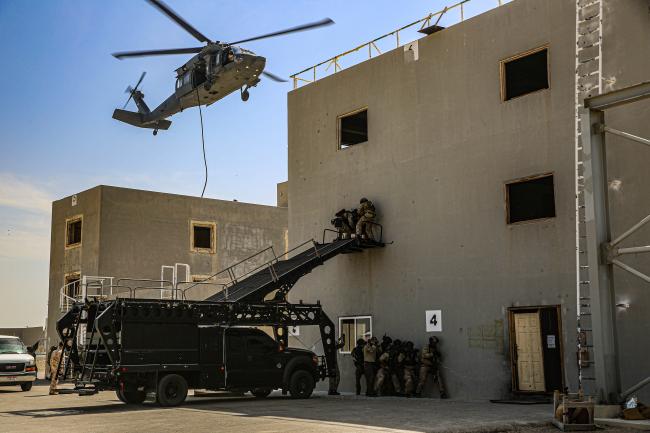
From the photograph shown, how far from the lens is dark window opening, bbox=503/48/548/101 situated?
762 inches

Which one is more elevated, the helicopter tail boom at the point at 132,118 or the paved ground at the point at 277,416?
the helicopter tail boom at the point at 132,118

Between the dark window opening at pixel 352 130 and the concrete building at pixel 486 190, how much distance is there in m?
0.11

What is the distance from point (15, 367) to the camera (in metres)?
25.5

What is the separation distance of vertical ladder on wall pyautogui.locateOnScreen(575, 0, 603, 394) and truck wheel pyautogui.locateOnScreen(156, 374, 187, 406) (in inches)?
352

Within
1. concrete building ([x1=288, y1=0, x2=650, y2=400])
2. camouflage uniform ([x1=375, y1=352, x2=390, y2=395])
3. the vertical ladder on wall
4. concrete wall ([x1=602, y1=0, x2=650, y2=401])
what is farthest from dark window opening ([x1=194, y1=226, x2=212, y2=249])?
concrete wall ([x1=602, y1=0, x2=650, y2=401])

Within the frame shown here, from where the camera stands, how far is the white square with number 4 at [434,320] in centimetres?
2081

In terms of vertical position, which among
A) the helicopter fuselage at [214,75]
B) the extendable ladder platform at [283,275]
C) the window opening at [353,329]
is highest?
the helicopter fuselage at [214,75]

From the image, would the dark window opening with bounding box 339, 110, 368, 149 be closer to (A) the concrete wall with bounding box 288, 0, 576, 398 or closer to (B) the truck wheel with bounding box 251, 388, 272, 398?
(A) the concrete wall with bounding box 288, 0, 576, 398

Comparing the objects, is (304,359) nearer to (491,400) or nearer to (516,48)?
(491,400)

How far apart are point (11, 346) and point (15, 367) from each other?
1409mm

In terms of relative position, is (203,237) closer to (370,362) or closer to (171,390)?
(370,362)

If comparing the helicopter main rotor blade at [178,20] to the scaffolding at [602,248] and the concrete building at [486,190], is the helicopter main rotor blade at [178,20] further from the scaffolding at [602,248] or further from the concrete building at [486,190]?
the scaffolding at [602,248]

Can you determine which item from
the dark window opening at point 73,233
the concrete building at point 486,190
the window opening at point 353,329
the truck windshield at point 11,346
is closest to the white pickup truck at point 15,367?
the truck windshield at point 11,346

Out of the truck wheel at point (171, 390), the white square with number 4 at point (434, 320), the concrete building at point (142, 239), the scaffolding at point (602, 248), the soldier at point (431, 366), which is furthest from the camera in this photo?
the concrete building at point (142, 239)
